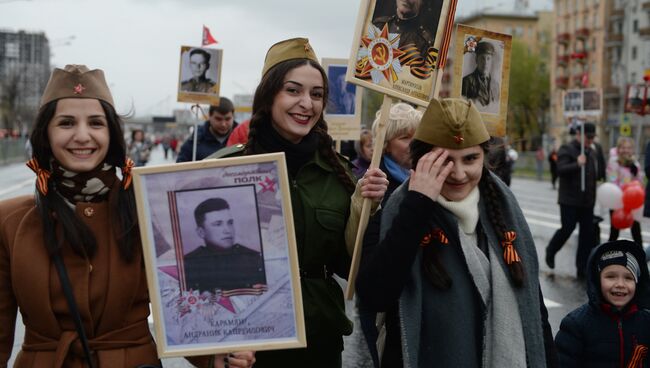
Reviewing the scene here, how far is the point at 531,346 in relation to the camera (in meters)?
2.77

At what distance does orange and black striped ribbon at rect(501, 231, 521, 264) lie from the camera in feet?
9.18

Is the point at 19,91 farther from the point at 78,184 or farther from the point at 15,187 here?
the point at 78,184

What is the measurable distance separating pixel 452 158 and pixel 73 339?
1373 millimetres

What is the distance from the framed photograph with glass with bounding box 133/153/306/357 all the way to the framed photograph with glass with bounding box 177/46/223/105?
8450mm

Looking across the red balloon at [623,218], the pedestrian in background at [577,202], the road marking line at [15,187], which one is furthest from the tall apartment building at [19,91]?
the pedestrian in background at [577,202]

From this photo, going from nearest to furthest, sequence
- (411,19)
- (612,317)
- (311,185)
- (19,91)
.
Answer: (311,185) < (411,19) < (612,317) < (19,91)

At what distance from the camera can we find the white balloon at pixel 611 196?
1149cm

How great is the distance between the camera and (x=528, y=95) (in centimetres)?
8931

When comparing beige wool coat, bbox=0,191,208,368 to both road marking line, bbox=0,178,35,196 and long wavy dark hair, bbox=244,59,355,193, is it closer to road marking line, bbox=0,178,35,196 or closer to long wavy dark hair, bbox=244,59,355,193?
long wavy dark hair, bbox=244,59,355,193

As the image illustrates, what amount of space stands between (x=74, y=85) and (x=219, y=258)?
2.54 ft

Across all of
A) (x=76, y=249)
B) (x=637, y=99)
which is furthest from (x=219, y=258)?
(x=637, y=99)

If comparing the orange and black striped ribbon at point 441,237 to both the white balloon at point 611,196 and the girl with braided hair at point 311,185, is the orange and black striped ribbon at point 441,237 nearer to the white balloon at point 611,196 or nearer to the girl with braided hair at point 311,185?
the girl with braided hair at point 311,185

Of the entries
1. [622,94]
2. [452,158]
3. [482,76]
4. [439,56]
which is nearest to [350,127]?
[482,76]

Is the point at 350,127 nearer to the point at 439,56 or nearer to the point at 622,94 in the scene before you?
the point at 439,56
